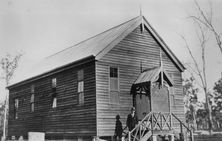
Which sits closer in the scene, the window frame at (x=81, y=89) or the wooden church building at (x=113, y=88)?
the wooden church building at (x=113, y=88)

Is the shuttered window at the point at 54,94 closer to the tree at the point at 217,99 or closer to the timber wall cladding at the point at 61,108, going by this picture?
the timber wall cladding at the point at 61,108

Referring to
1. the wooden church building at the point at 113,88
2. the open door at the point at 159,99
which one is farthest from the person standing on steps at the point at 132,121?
the open door at the point at 159,99

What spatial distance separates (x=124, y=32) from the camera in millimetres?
20328

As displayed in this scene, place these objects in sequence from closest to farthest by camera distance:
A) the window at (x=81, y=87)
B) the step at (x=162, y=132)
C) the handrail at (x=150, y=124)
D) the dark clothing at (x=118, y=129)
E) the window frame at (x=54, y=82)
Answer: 1. the handrail at (x=150, y=124)
2. the step at (x=162, y=132)
3. the dark clothing at (x=118, y=129)
4. the window at (x=81, y=87)
5. the window frame at (x=54, y=82)

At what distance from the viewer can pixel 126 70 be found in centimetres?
2023

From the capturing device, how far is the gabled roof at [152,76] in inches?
742

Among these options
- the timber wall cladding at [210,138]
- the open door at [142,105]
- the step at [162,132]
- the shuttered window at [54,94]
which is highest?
the shuttered window at [54,94]

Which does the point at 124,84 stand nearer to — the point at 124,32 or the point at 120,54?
the point at 120,54

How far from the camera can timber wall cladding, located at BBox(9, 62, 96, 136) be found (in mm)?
18828

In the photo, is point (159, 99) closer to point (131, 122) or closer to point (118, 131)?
point (131, 122)

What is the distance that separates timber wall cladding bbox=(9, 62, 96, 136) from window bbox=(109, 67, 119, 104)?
50.6 inches

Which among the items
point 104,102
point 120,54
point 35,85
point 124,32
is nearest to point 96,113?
point 104,102

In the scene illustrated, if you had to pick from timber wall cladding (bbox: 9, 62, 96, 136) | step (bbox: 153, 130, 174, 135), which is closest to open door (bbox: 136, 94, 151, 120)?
step (bbox: 153, 130, 174, 135)

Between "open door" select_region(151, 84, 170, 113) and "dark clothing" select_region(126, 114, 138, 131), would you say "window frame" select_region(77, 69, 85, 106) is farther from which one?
"open door" select_region(151, 84, 170, 113)
